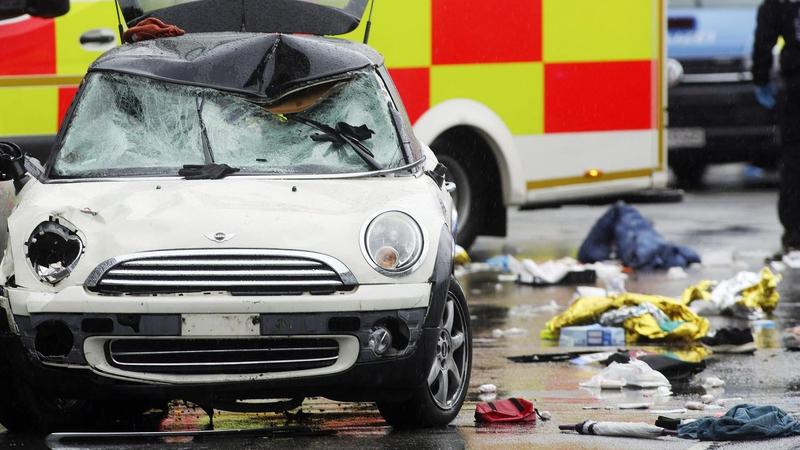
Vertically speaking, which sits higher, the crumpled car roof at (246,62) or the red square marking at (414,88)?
the crumpled car roof at (246,62)

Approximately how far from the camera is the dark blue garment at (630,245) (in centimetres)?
1148

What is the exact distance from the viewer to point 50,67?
32.4 feet

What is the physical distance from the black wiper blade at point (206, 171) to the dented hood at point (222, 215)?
5 centimetres

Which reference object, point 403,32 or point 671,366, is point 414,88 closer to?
point 403,32

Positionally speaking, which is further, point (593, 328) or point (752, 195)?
point (752, 195)

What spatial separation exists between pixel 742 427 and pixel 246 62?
87.2 inches

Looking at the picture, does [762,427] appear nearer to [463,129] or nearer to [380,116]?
[380,116]

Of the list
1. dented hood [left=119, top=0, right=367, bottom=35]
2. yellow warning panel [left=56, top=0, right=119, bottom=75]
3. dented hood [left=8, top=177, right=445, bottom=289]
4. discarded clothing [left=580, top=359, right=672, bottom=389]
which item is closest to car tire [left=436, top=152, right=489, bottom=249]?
yellow warning panel [left=56, top=0, right=119, bottom=75]

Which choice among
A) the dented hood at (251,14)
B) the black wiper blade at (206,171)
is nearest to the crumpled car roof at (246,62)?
the black wiper blade at (206,171)

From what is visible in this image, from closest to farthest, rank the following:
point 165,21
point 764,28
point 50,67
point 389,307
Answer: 1. point 389,307
2. point 165,21
3. point 50,67
4. point 764,28

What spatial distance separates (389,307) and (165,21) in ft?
7.82

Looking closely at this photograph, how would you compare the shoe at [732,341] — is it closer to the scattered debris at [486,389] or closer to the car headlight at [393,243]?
the scattered debris at [486,389]

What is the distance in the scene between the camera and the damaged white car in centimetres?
577

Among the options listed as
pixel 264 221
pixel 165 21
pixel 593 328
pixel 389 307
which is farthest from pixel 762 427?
pixel 165 21
